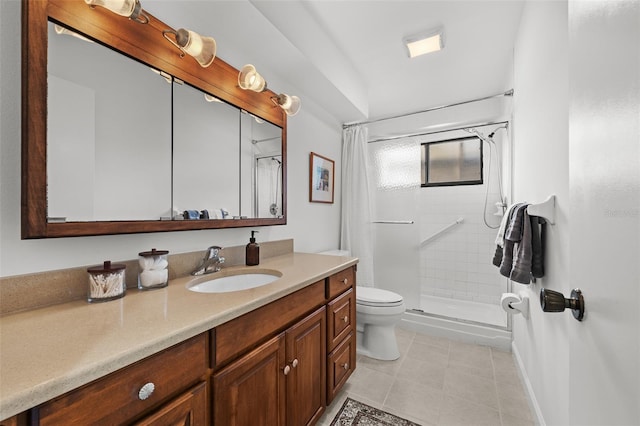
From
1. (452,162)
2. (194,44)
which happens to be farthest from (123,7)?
(452,162)

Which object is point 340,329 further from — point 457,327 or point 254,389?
point 457,327

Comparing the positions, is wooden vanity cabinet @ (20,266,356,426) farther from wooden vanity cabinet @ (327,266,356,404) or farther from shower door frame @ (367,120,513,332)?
shower door frame @ (367,120,513,332)

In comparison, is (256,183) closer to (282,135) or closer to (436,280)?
(282,135)

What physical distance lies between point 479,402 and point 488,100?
2683 millimetres

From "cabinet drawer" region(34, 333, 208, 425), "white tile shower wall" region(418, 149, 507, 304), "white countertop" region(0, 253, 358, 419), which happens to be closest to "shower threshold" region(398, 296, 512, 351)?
"white tile shower wall" region(418, 149, 507, 304)

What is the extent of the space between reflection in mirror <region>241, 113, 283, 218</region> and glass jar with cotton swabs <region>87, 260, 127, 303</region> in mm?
768

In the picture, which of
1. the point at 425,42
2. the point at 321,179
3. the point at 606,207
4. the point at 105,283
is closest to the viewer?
the point at 606,207

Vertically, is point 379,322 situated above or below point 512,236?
below

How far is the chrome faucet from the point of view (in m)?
1.32

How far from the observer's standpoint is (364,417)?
4.91 ft

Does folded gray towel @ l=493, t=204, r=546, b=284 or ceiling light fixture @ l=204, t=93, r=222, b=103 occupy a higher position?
ceiling light fixture @ l=204, t=93, r=222, b=103

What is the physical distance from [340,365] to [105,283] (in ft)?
4.31

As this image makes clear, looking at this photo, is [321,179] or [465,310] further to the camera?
[465,310]

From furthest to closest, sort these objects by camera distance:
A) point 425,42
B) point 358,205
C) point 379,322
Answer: point 358,205 → point 379,322 → point 425,42
